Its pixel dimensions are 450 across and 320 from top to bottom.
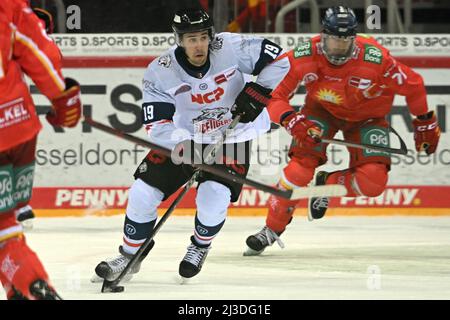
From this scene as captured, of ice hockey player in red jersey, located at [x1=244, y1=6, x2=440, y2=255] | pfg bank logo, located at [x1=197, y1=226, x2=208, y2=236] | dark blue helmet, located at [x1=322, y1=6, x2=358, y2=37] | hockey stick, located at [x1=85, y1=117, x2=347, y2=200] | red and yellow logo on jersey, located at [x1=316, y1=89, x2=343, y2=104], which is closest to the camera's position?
hockey stick, located at [x1=85, y1=117, x2=347, y2=200]

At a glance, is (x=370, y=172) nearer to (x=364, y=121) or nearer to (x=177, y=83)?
(x=364, y=121)

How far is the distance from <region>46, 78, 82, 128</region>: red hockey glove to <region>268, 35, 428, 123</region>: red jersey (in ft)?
7.24

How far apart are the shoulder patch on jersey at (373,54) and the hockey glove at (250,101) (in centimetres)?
101

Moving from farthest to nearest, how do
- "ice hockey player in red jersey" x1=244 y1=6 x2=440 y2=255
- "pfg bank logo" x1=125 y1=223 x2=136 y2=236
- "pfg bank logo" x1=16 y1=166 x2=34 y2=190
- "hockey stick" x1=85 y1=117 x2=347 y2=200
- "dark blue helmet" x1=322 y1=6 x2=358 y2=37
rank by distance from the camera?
"ice hockey player in red jersey" x1=244 y1=6 x2=440 y2=255 < "dark blue helmet" x1=322 y1=6 x2=358 y2=37 < "pfg bank logo" x1=125 y1=223 x2=136 y2=236 < "hockey stick" x1=85 y1=117 x2=347 y2=200 < "pfg bank logo" x1=16 y1=166 x2=34 y2=190

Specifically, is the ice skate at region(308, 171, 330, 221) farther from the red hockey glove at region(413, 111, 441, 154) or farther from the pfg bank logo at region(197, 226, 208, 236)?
the pfg bank logo at region(197, 226, 208, 236)

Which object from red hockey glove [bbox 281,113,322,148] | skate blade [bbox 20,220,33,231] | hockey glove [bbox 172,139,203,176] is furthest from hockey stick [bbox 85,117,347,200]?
skate blade [bbox 20,220,33,231]

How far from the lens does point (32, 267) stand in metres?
3.49

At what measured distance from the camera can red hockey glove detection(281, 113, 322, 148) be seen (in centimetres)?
569

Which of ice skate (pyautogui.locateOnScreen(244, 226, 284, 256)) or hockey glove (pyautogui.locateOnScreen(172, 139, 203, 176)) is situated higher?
hockey glove (pyautogui.locateOnScreen(172, 139, 203, 176))

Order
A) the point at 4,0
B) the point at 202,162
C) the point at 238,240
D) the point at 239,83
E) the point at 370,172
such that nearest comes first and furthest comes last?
the point at 4,0
the point at 202,162
the point at 239,83
the point at 370,172
the point at 238,240

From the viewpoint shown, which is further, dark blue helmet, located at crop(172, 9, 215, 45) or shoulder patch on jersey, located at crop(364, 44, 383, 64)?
shoulder patch on jersey, located at crop(364, 44, 383, 64)

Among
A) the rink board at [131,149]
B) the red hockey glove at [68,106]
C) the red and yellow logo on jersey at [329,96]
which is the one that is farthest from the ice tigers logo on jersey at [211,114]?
the rink board at [131,149]
